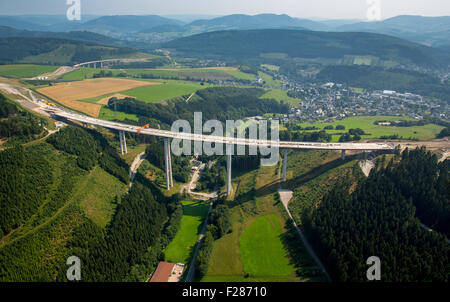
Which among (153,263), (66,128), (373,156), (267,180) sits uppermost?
(66,128)

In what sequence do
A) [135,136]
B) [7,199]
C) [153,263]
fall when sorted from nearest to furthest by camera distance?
[7,199] < [153,263] < [135,136]

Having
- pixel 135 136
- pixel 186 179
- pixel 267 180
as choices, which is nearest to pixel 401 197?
pixel 267 180

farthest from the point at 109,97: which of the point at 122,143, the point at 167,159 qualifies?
the point at 167,159

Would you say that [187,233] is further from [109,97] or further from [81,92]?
[81,92]

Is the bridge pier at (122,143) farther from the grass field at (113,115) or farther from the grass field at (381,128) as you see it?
the grass field at (381,128)

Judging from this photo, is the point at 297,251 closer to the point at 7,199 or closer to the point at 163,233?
the point at 163,233

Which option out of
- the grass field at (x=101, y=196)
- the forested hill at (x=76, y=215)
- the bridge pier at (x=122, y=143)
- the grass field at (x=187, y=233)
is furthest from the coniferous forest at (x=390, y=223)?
the bridge pier at (x=122, y=143)

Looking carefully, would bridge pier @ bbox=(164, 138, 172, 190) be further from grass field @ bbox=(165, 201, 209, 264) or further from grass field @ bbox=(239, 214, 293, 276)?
grass field @ bbox=(239, 214, 293, 276)

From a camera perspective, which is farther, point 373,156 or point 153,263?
point 373,156
